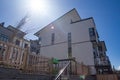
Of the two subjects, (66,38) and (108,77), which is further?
(66,38)

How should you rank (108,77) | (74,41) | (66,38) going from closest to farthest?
(108,77) < (74,41) < (66,38)

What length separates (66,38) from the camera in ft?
76.0

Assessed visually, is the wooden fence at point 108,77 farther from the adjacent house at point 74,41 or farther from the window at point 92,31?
the window at point 92,31

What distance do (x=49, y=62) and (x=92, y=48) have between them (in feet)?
45.3

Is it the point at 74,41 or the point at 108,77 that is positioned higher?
the point at 74,41

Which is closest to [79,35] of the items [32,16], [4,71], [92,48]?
[92,48]

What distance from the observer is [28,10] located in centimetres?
1206

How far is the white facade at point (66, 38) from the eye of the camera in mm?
20188

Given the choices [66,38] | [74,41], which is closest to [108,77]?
[74,41]

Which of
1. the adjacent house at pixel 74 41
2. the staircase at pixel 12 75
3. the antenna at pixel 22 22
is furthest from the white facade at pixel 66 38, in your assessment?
the staircase at pixel 12 75

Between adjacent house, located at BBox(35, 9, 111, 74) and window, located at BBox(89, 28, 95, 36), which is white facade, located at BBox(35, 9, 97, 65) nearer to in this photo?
adjacent house, located at BBox(35, 9, 111, 74)

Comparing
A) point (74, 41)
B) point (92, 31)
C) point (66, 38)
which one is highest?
point (92, 31)

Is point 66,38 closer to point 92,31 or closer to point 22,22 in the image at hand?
point 92,31

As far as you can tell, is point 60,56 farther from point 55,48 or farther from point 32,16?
point 32,16
